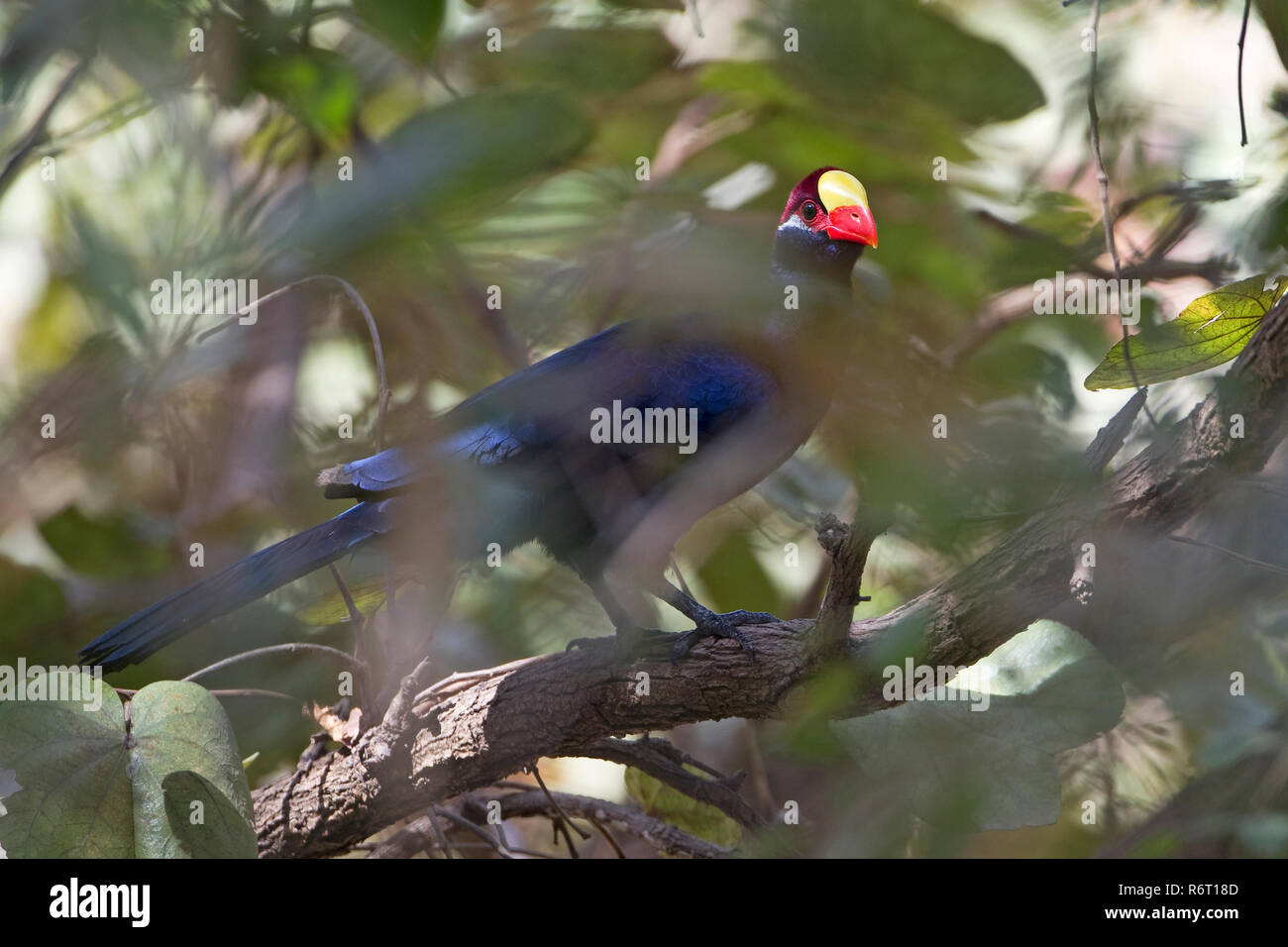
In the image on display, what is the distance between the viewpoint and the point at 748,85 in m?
0.79

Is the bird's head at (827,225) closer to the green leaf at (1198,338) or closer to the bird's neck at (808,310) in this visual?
the bird's neck at (808,310)

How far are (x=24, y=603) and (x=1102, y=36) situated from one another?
1764mm

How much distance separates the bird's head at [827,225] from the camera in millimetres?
1573

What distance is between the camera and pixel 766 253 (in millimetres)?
673

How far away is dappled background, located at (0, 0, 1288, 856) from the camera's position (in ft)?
1.92

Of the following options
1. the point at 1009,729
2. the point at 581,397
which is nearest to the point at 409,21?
the point at 581,397

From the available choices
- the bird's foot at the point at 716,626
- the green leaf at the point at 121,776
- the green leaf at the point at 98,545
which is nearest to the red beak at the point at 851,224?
the bird's foot at the point at 716,626

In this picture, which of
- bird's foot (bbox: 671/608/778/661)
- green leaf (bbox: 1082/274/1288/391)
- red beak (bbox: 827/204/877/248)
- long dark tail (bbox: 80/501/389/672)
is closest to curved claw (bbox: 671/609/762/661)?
bird's foot (bbox: 671/608/778/661)

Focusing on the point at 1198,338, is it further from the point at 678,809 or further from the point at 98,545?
the point at 98,545

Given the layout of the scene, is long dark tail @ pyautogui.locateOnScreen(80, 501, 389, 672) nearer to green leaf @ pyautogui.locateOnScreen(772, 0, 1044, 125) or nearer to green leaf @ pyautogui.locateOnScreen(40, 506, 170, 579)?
green leaf @ pyautogui.locateOnScreen(40, 506, 170, 579)

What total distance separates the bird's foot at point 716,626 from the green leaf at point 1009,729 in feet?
1.44

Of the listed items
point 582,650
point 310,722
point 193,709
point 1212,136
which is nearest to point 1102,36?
point 1212,136

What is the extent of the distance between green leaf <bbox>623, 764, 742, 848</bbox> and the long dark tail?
74cm
